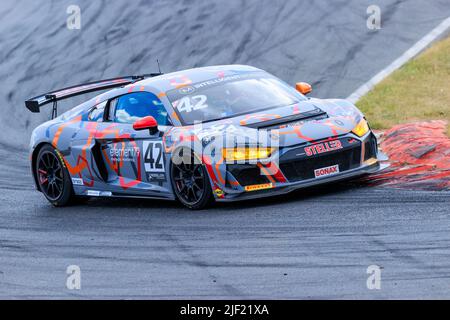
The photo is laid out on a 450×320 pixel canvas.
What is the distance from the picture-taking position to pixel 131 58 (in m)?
19.9

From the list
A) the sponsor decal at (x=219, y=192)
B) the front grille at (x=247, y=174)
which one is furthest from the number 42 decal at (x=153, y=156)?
the front grille at (x=247, y=174)

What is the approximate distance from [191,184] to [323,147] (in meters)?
1.36

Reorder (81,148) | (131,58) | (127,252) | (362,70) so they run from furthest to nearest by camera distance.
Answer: (131,58) < (362,70) < (81,148) < (127,252)

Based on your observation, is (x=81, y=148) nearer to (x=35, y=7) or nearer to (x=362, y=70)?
(x=362, y=70)

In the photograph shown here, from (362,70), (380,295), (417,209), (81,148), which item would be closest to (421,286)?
(380,295)

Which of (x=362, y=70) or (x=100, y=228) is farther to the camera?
(x=362, y=70)

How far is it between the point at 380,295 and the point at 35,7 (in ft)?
58.6

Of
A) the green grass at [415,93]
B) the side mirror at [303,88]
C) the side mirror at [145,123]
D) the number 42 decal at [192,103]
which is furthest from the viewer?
the green grass at [415,93]

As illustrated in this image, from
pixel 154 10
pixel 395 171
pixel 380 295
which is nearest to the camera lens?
pixel 380 295

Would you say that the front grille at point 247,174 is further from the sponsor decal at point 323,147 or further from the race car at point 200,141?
the sponsor decal at point 323,147

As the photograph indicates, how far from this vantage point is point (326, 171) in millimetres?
10633

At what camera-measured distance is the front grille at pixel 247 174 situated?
10.5m

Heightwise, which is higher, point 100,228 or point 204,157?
point 204,157

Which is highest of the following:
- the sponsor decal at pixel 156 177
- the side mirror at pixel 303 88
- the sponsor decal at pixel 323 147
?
the side mirror at pixel 303 88
